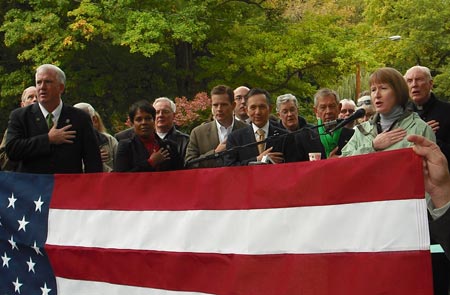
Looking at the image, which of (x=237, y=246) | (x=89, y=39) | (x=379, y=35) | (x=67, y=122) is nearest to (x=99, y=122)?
(x=67, y=122)

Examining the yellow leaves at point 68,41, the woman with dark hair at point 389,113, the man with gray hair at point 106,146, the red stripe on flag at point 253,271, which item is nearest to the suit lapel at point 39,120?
the red stripe on flag at point 253,271

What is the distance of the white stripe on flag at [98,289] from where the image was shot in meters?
4.23

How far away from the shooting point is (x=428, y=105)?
6004mm

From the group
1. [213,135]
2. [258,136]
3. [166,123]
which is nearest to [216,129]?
[213,135]

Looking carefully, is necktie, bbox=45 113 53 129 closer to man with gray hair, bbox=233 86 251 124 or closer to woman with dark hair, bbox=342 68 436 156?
woman with dark hair, bbox=342 68 436 156

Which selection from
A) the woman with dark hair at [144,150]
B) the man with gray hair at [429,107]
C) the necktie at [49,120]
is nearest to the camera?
the man with gray hair at [429,107]

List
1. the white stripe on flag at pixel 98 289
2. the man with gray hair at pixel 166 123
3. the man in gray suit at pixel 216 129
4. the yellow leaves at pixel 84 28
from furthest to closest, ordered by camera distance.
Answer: the yellow leaves at pixel 84 28 < the man with gray hair at pixel 166 123 < the man in gray suit at pixel 216 129 < the white stripe on flag at pixel 98 289

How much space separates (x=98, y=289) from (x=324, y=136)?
8.45 feet

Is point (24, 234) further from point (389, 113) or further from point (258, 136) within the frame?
point (389, 113)

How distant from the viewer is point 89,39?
71.6 ft

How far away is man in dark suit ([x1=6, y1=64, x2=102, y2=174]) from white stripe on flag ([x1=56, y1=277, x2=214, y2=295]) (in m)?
1.28

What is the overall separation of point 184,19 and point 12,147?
1680 cm

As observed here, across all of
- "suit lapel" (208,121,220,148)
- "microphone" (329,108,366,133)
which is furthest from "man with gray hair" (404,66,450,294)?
"suit lapel" (208,121,220,148)

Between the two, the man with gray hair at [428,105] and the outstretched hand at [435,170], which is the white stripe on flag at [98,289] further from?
the man with gray hair at [428,105]
